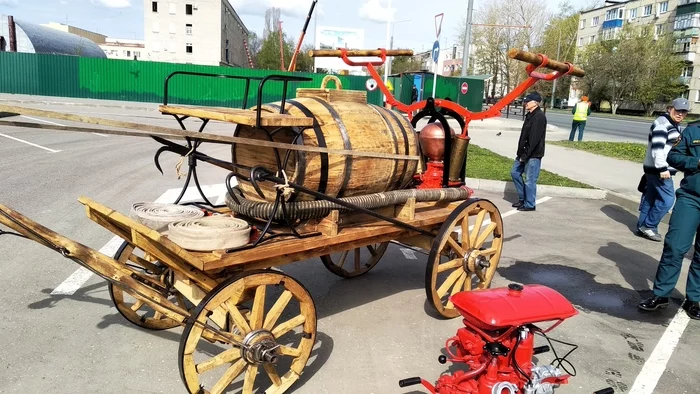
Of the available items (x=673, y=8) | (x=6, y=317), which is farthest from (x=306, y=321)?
(x=673, y=8)

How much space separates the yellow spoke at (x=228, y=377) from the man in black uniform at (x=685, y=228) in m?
3.67

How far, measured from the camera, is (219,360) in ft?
9.29

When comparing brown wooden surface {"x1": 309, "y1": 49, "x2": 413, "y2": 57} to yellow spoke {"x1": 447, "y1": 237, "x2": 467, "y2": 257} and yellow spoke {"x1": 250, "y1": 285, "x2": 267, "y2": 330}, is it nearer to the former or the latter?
yellow spoke {"x1": 447, "y1": 237, "x2": 467, "y2": 257}

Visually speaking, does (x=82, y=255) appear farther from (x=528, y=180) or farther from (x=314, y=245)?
(x=528, y=180)

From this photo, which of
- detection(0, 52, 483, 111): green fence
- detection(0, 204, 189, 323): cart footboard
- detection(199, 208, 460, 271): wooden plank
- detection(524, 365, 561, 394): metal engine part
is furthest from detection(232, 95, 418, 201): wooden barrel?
detection(0, 52, 483, 111): green fence

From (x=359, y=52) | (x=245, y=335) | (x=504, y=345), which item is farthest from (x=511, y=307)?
(x=359, y=52)

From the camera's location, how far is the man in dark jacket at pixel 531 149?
8336mm

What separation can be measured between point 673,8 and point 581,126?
58.3m

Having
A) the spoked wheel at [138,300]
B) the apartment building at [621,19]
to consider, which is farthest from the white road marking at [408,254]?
the apartment building at [621,19]

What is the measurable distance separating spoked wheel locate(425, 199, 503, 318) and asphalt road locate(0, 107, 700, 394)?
31 cm

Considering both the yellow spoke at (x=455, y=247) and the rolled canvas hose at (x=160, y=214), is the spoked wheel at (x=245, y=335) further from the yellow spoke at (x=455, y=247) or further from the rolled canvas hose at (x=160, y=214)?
the yellow spoke at (x=455, y=247)

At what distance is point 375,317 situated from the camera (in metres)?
4.31

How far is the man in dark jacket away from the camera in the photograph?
8336 millimetres

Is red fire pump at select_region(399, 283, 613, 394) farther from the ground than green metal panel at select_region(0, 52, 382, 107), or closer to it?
closer to it
